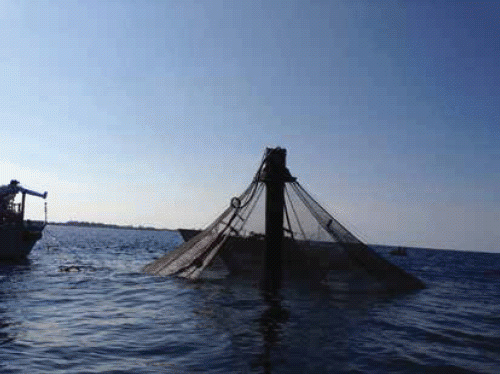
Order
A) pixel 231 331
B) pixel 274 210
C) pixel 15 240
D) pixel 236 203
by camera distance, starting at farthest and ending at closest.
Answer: pixel 15 240
pixel 236 203
pixel 274 210
pixel 231 331

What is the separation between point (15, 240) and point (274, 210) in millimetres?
31585

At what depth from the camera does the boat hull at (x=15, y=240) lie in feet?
129

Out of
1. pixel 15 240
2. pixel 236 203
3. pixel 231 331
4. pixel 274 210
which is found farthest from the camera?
pixel 15 240

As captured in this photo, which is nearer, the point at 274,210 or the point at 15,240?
the point at 274,210

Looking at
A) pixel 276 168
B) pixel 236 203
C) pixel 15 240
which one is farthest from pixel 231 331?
pixel 15 240

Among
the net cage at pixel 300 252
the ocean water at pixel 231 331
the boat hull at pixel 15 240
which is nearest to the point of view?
the ocean water at pixel 231 331

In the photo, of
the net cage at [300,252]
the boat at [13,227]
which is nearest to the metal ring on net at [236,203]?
the net cage at [300,252]

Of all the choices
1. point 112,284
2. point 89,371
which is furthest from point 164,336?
point 112,284

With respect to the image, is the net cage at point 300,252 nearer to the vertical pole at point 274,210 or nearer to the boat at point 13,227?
the vertical pole at point 274,210

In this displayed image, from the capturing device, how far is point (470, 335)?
46.6 ft

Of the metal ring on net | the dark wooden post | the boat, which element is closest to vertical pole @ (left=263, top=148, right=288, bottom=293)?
the dark wooden post

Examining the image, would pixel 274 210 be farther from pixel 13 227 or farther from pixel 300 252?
pixel 13 227

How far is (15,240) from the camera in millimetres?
40094

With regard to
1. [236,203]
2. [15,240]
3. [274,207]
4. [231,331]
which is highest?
[236,203]
